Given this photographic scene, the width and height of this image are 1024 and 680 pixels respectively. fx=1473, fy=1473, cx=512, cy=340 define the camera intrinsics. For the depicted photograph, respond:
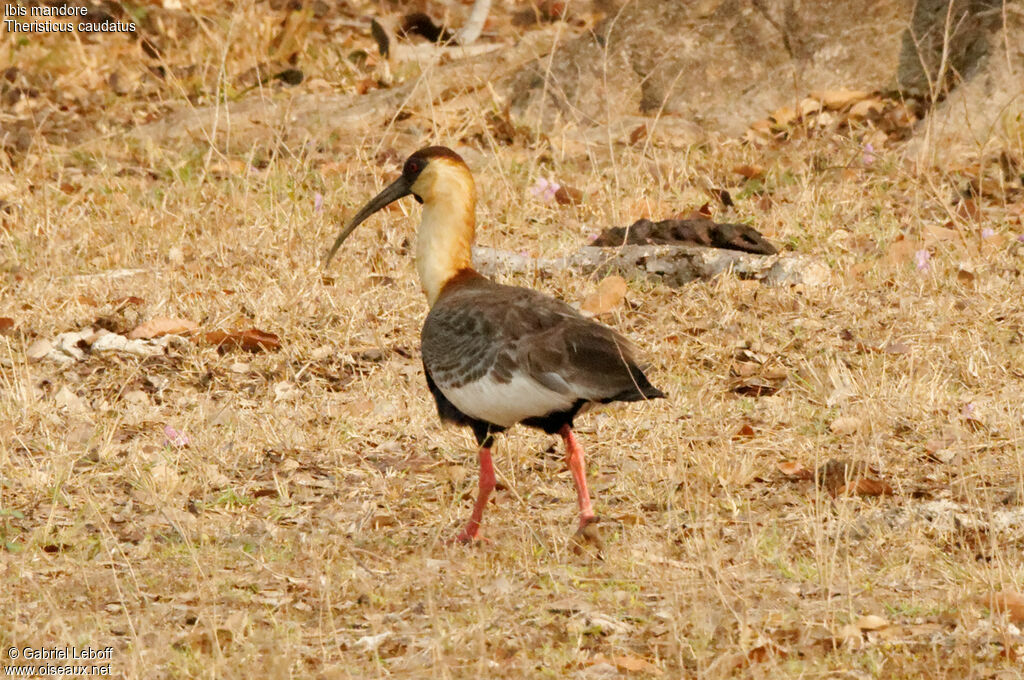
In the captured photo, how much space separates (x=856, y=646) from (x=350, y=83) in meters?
8.23

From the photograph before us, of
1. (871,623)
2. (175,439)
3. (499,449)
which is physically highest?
(871,623)

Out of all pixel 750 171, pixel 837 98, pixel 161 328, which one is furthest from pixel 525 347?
pixel 837 98

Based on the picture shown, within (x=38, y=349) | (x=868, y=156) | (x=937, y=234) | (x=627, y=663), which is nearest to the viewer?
(x=627, y=663)

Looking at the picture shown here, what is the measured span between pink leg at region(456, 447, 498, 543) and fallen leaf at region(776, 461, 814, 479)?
1.05 meters

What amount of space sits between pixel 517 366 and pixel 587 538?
1.94 feet

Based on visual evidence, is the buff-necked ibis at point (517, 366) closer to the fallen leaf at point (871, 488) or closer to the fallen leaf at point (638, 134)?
the fallen leaf at point (871, 488)

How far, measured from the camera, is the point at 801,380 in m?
6.24

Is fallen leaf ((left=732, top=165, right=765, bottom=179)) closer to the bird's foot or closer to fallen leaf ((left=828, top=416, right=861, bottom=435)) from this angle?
fallen leaf ((left=828, top=416, right=861, bottom=435))

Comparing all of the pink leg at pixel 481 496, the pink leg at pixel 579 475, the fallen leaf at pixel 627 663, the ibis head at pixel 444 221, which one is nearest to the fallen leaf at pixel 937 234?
the ibis head at pixel 444 221

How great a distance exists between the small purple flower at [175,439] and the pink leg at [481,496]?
1245 mm

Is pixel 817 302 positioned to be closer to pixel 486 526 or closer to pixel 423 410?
pixel 423 410

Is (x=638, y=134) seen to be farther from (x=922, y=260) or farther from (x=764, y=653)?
(x=764, y=653)

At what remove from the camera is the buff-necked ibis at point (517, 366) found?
15.2 feet

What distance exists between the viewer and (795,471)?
5.27 meters
